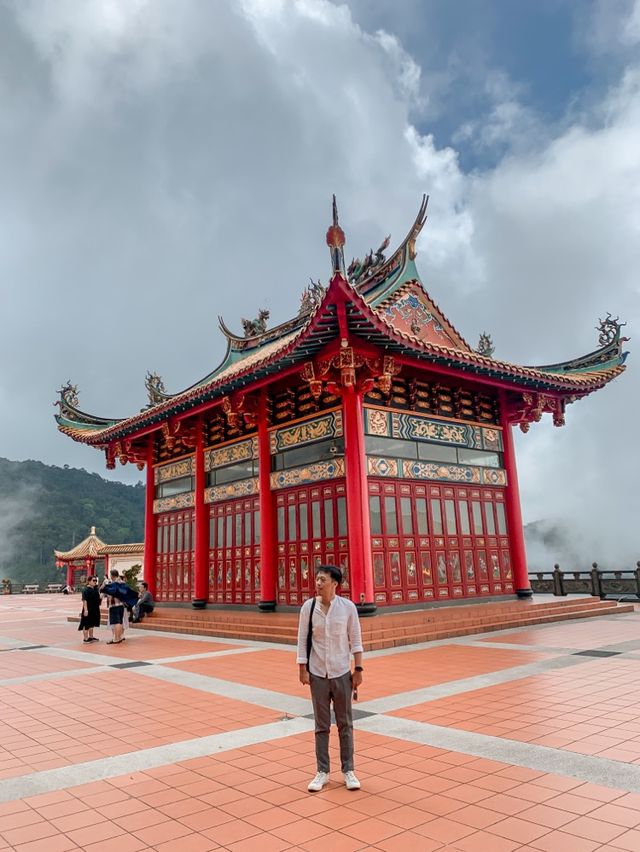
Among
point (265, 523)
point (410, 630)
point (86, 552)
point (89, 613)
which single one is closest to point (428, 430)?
point (265, 523)

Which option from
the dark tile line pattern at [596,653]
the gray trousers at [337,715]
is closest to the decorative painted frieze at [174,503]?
the dark tile line pattern at [596,653]

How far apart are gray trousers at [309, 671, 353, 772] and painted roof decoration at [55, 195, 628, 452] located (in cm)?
795

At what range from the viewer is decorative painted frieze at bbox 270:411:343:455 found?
566 inches

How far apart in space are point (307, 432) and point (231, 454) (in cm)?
365

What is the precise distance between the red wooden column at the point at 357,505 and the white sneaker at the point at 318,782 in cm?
840

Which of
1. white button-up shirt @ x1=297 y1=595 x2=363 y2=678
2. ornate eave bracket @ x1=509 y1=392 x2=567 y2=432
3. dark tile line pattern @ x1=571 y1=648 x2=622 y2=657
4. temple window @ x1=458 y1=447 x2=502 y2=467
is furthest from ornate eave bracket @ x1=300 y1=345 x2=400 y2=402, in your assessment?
white button-up shirt @ x1=297 y1=595 x2=363 y2=678

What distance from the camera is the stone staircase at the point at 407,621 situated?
11.6 meters

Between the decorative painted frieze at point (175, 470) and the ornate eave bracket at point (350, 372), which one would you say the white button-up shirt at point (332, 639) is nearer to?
the ornate eave bracket at point (350, 372)

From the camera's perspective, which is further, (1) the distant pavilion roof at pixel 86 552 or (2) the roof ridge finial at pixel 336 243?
(1) the distant pavilion roof at pixel 86 552

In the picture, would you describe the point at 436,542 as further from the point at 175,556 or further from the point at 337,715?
the point at 337,715

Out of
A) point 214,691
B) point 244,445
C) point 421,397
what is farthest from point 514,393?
point 214,691

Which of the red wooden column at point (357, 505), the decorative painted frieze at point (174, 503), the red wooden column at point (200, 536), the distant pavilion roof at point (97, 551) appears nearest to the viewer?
the red wooden column at point (357, 505)

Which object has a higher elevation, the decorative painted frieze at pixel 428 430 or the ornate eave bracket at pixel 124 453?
the ornate eave bracket at pixel 124 453

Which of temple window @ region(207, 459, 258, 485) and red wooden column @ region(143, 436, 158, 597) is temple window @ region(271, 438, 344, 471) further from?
red wooden column @ region(143, 436, 158, 597)
